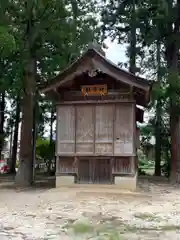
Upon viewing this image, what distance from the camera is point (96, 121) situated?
1290 cm

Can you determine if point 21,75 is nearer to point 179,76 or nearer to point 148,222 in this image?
point 179,76

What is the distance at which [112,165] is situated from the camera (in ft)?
41.7

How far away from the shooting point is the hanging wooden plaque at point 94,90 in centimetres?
1285

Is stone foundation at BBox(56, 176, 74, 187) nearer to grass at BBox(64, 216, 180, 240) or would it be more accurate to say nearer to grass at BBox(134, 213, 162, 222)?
grass at BBox(134, 213, 162, 222)

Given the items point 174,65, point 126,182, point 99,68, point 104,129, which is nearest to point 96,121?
point 104,129

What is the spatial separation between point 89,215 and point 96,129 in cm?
499

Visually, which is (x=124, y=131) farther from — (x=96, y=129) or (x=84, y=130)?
(x=84, y=130)

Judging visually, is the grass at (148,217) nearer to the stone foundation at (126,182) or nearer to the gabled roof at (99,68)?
the stone foundation at (126,182)

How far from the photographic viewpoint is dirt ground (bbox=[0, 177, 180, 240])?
6.33 meters

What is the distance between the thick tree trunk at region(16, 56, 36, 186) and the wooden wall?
251cm

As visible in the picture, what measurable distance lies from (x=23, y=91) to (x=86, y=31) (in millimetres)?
3667

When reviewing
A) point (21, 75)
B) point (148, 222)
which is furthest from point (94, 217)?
point (21, 75)

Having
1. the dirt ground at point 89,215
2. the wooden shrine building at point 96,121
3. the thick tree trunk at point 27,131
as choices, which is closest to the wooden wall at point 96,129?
the wooden shrine building at point 96,121

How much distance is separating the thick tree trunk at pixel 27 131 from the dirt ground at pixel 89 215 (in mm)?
2909
